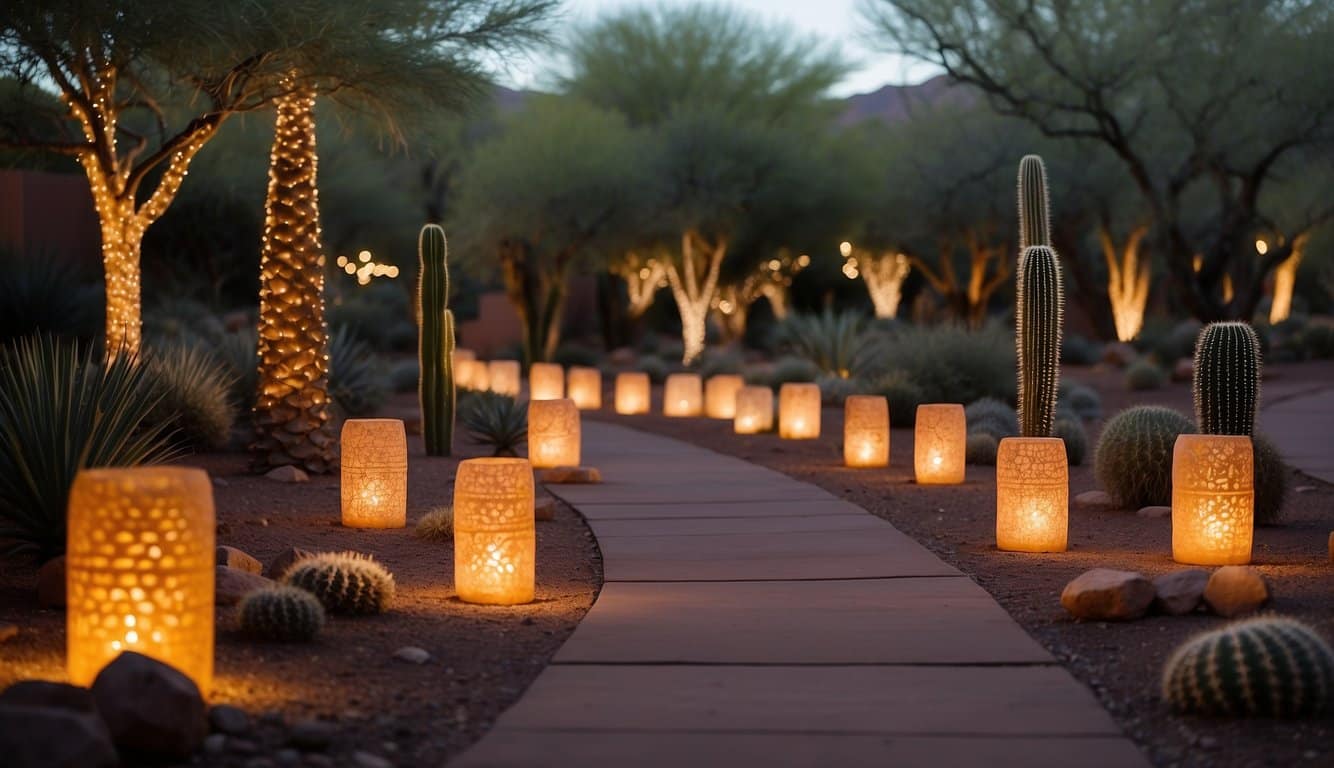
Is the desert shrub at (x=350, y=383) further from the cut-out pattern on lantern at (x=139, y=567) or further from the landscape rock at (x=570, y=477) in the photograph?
the cut-out pattern on lantern at (x=139, y=567)

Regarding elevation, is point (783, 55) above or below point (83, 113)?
above

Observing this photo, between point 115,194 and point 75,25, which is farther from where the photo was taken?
point 115,194

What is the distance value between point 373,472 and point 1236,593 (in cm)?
573

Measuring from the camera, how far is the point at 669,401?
2170 cm

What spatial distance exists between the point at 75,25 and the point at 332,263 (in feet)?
122

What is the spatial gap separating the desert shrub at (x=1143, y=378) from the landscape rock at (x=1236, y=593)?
2126cm

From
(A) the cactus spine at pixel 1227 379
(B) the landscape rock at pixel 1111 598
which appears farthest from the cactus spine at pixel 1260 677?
(A) the cactus spine at pixel 1227 379

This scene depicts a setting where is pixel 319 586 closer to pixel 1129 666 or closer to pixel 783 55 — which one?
pixel 1129 666

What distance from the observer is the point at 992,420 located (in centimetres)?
1677

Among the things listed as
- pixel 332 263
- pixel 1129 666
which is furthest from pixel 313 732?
pixel 332 263

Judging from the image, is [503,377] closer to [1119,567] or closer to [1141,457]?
[1141,457]

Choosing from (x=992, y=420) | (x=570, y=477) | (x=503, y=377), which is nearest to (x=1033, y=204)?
(x=992, y=420)

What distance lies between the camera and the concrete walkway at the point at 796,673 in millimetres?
4957

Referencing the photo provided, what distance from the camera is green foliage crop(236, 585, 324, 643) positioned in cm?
635
